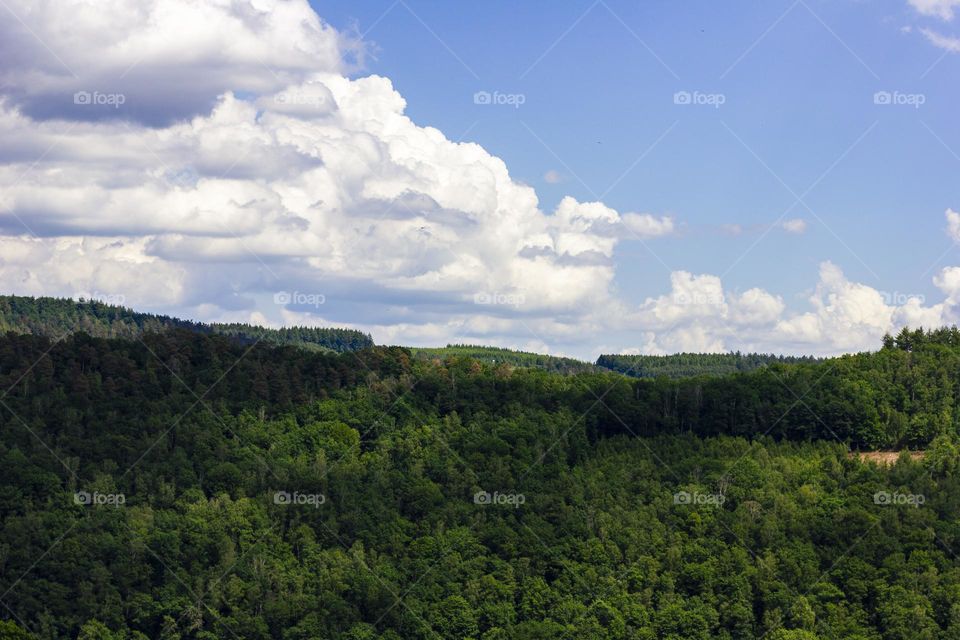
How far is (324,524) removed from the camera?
497 feet

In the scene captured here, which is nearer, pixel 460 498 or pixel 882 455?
pixel 460 498

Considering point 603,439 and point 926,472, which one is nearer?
point 926,472

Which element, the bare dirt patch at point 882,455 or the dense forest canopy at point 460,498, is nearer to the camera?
the dense forest canopy at point 460,498

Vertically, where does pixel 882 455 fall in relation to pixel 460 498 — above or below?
above

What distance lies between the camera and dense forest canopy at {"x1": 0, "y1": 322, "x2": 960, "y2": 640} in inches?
5217

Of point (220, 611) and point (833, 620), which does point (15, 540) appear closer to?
point (220, 611)

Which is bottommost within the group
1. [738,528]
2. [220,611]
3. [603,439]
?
[220,611]

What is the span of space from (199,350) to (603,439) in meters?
61.7

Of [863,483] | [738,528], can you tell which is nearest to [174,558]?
[738,528]

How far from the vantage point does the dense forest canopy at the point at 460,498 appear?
132500 millimetres

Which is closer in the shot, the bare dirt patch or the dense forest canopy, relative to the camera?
the dense forest canopy

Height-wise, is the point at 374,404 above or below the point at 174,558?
above

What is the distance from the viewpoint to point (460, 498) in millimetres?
158250

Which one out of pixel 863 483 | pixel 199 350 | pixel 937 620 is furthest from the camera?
pixel 199 350
